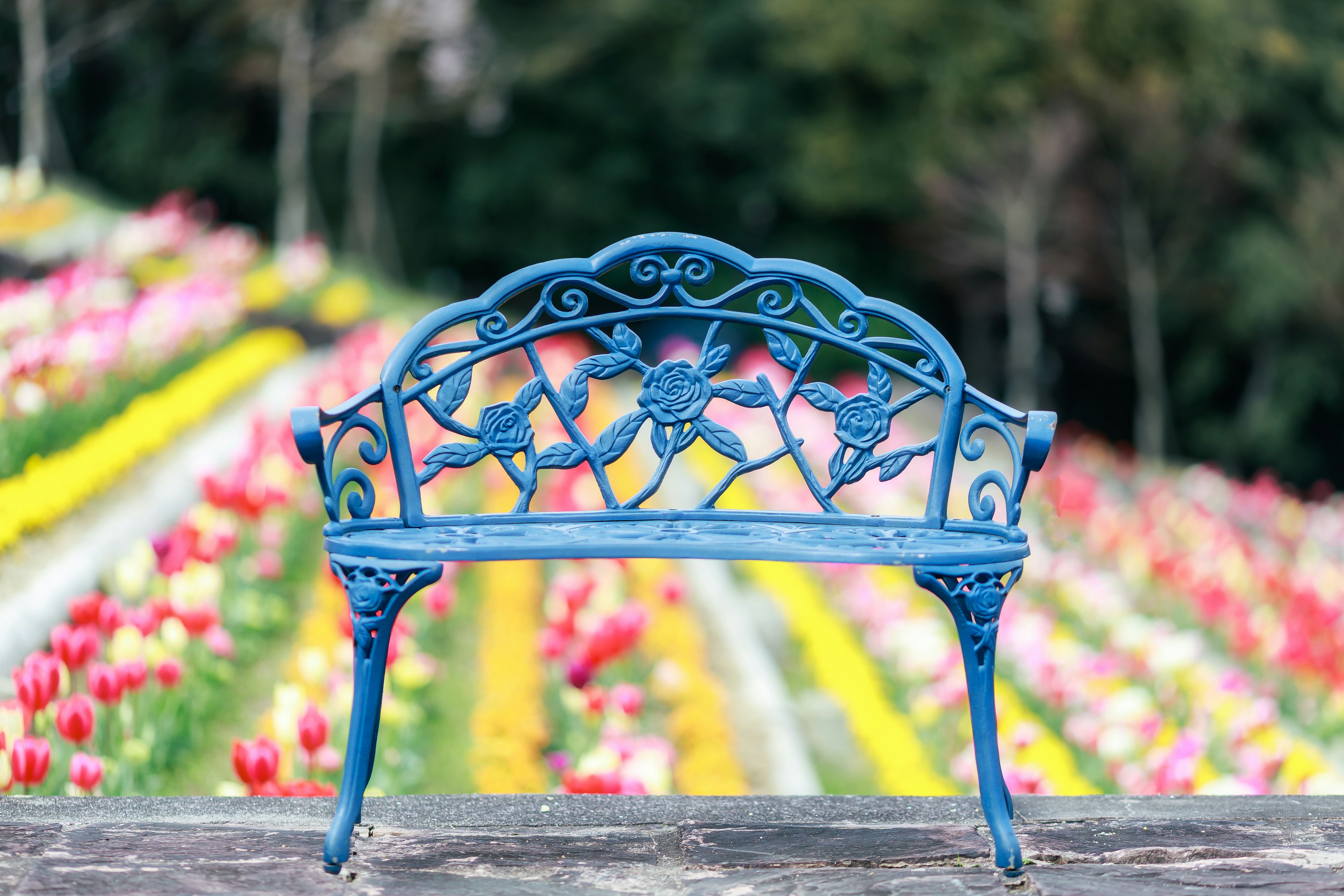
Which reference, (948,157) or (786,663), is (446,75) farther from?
(786,663)

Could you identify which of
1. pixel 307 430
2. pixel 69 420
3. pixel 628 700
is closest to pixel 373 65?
pixel 69 420

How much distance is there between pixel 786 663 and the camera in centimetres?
513

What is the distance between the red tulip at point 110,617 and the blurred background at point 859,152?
15.1 m

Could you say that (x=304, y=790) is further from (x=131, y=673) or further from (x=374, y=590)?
(x=374, y=590)

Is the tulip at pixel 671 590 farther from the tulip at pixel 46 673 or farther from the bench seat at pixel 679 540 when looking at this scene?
the tulip at pixel 46 673

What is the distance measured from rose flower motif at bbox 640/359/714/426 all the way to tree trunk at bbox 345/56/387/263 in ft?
56.9

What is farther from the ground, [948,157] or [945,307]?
[948,157]

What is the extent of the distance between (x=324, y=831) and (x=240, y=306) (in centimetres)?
718

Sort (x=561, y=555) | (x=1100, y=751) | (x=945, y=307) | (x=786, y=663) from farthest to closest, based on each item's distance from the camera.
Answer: (x=945, y=307), (x=786, y=663), (x=1100, y=751), (x=561, y=555)

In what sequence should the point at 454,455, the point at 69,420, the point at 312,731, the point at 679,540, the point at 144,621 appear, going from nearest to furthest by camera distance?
the point at 679,540 < the point at 454,455 < the point at 312,731 < the point at 144,621 < the point at 69,420

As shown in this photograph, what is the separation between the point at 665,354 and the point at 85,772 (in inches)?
400

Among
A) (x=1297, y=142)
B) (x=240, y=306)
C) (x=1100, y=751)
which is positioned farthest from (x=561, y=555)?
(x=1297, y=142)

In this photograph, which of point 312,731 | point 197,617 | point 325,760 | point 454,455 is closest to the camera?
point 454,455

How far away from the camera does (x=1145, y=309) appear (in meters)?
19.2
